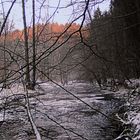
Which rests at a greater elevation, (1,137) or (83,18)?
(83,18)

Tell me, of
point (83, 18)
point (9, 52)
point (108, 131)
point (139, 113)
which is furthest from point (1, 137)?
point (83, 18)

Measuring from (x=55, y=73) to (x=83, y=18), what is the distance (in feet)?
1.81

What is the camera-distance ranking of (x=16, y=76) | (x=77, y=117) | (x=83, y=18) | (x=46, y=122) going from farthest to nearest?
(x=77, y=117) → (x=46, y=122) → (x=16, y=76) → (x=83, y=18)

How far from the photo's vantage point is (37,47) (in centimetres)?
267

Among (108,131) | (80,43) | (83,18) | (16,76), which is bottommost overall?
(108,131)

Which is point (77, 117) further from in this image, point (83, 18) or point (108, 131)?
point (83, 18)

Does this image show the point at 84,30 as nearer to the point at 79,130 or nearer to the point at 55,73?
the point at 55,73

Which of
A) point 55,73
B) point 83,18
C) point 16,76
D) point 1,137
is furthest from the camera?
point 1,137

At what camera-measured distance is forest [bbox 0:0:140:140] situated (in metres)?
2.37

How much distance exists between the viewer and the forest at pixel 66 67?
2.37 meters

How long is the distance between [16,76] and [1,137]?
863cm

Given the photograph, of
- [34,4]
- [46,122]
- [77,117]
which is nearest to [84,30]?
[34,4]

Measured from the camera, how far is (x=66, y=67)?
8.49ft

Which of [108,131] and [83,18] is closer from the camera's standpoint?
[83,18]
